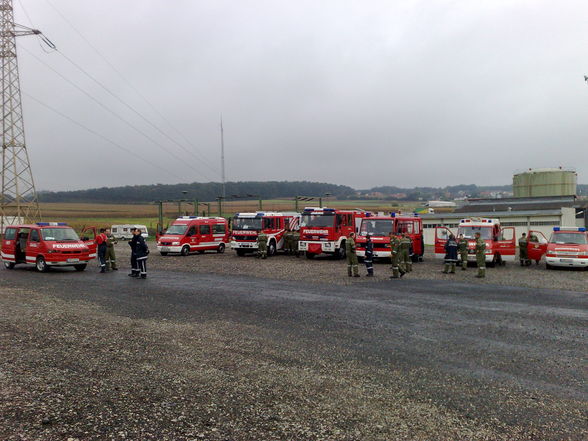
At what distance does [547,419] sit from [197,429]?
3.74 m

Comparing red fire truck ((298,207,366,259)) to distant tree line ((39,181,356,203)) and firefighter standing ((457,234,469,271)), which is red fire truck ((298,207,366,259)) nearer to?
firefighter standing ((457,234,469,271))

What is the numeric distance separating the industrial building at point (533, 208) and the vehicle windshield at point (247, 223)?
2380 centimetres

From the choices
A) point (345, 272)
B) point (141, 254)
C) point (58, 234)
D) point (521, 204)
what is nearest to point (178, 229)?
point (58, 234)

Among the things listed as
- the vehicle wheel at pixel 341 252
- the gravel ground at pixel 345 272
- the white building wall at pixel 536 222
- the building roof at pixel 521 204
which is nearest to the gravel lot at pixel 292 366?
the gravel ground at pixel 345 272

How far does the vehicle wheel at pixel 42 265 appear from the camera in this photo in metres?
19.9

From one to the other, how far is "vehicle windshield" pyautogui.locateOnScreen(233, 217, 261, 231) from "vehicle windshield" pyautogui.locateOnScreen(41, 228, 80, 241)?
10186mm

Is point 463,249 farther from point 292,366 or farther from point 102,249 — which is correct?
point 292,366

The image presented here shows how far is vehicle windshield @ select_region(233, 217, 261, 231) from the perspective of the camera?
2884 cm

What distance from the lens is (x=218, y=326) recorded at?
978 cm

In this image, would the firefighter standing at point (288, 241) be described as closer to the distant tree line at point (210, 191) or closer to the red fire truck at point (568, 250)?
the red fire truck at point (568, 250)

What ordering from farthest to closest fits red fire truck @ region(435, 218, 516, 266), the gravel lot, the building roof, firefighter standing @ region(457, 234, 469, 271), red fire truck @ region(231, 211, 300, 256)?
the building roof
red fire truck @ region(231, 211, 300, 256)
red fire truck @ region(435, 218, 516, 266)
firefighter standing @ region(457, 234, 469, 271)
the gravel lot

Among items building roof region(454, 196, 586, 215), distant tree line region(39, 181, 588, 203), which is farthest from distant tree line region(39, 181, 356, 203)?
building roof region(454, 196, 586, 215)

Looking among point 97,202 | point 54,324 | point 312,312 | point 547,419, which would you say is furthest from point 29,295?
point 97,202

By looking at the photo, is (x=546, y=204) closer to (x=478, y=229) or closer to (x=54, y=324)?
(x=478, y=229)
